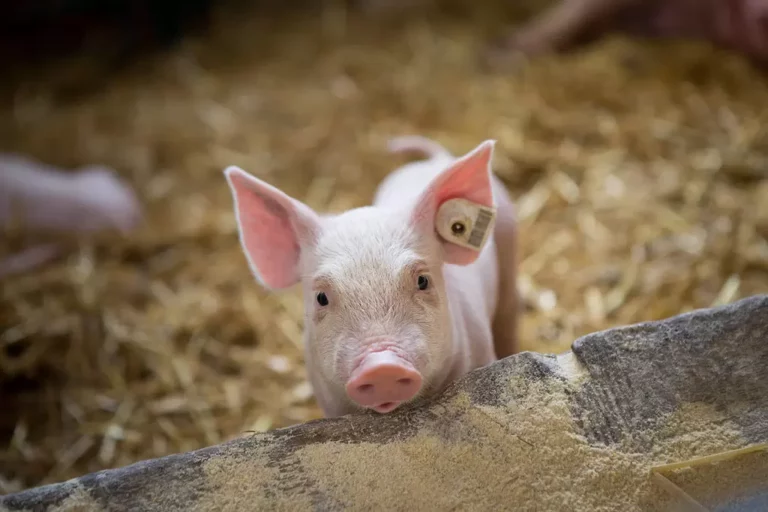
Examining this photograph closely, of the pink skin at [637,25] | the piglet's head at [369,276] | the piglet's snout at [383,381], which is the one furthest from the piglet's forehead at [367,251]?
the pink skin at [637,25]

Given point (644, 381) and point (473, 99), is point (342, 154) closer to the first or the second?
point (473, 99)

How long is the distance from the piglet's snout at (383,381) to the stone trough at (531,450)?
0.30 feet

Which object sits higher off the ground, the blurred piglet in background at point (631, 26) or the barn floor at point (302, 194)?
the blurred piglet in background at point (631, 26)

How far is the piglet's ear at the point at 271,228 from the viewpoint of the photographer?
1.83 meters

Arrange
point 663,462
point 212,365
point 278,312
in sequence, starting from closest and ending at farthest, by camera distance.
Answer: point 663,462 → point 212,365 → point 278,312

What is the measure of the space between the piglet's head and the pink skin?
129 inches

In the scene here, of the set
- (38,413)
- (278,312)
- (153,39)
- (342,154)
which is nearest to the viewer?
(38,413)

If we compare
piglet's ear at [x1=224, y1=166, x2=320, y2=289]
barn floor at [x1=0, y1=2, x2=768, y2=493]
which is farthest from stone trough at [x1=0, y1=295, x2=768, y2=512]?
barn floor at [x1=0, y1=2, x2=768, y2=493]

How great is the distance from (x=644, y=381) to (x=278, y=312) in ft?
6.11

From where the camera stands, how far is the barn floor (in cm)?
274

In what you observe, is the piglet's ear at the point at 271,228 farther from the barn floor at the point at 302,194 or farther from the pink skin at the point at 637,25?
the pink skin at the point at 637,25

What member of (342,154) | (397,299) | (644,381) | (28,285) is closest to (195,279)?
(28,285)

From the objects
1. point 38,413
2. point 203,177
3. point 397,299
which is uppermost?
point 397,299

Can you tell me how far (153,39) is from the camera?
19.9 ft
